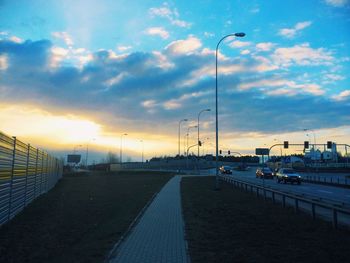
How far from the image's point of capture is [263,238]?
9.63 metres

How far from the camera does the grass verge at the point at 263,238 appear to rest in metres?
7.67

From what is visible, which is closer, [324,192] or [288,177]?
[324,192]

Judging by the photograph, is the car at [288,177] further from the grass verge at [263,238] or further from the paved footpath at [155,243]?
the paved footpath at [155,243]

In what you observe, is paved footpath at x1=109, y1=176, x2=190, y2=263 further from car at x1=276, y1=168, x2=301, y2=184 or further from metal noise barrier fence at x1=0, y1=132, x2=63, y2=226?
car at x1=276, y1=168, x2=301, y2=184

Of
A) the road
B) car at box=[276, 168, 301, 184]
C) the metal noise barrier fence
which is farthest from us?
car at box=[276, 168, 301, 184]

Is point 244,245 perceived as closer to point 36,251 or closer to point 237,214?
point 36,251

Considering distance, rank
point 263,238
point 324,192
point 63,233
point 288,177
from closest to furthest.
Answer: point 263,238 → point 63,233 → point 324,192 → point 288,177

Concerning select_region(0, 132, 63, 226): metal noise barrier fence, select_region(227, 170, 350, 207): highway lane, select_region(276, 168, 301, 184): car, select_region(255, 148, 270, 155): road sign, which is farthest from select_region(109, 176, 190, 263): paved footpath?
select_region(276, 168, 301, 184): car

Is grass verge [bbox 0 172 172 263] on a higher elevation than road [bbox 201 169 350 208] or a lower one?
lower

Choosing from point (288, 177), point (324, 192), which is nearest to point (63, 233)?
point (324, 192)

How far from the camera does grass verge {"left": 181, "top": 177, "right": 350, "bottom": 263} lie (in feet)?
25.2

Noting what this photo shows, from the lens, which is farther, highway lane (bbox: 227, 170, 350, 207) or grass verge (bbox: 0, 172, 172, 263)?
highway lane (bbox: 227, 170, 350, 207)

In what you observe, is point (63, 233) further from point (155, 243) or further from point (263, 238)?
point (263, 238)

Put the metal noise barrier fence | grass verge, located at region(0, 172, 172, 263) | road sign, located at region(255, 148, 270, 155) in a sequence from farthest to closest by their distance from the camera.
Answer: road sign, located at region(255, 148, 270, 155)
the metal noise barrier fence
grass verge, located at region(0, 172, 172, 263)
